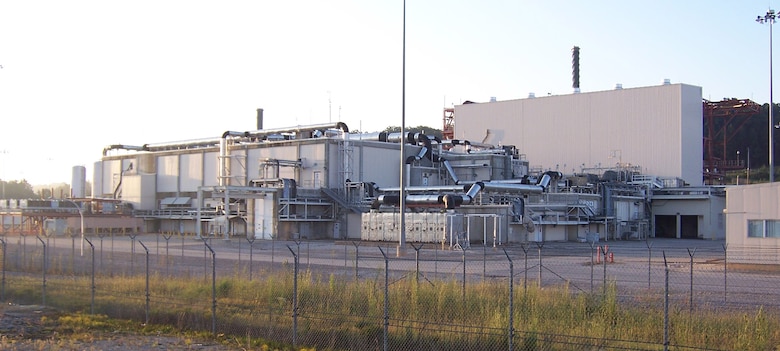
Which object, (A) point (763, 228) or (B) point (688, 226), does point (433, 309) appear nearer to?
(A) point (763, 228)

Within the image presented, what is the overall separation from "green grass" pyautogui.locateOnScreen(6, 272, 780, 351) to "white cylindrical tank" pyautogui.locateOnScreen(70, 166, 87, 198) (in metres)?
83.3

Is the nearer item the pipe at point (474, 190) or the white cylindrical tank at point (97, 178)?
the pipe at point (474, 190)

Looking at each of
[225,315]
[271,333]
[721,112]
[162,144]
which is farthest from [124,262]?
[721,112]

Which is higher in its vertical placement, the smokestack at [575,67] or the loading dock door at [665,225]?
the smokestack at [575,67]

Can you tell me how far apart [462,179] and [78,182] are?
169 feet

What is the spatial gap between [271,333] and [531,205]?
48501 millimetres

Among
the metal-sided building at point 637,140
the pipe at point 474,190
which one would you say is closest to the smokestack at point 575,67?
the metal-sided building at point 637,140

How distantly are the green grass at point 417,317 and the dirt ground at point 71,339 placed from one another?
755 millimetres

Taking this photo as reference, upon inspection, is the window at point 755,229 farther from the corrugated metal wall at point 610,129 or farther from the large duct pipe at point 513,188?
the corrugated metal wall at point 610,129

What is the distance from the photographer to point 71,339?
19.1 meters

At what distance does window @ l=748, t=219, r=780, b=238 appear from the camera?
3625 centimetres

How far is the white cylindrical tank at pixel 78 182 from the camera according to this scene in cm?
10331

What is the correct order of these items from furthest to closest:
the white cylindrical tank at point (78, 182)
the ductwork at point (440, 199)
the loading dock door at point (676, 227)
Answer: the white cylindrical tank at point (78, 182) → the loading dock door at point (676, 227) → the ductwork at point (440, 199)

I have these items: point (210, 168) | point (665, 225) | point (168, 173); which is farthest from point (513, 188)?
point (168, 173)
